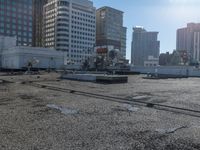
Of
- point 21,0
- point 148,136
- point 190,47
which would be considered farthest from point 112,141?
point 21,0

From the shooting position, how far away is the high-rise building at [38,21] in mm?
188875

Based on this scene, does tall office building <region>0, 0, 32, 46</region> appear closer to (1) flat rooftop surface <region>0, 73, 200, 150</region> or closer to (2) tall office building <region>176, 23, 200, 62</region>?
(2) tall office building <region>176, 23, 200, 62</region>

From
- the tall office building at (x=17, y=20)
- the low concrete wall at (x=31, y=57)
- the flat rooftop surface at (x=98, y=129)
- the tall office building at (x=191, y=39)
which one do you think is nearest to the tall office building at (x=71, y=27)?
the tall office building at (x=17, y=20)

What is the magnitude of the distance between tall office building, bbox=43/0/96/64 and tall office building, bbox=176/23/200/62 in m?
60.1

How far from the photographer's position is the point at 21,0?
166 meters

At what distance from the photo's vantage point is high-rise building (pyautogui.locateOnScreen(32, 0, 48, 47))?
188875 millimetres

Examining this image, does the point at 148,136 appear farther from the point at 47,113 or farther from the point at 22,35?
the point at 22,35

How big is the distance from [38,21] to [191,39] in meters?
112

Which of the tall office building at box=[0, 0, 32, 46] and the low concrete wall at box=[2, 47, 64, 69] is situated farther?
the tall office building at box=[0, 0, 32, 46]

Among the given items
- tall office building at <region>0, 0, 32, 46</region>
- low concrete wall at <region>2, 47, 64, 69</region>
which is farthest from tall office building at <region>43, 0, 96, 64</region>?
A: low concrete wall at <region>2, 47, 64, 69</region>

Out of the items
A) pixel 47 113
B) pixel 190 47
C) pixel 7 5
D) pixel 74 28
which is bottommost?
pixel 47 113

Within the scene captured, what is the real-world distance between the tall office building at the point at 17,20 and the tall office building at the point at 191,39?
9935 cm

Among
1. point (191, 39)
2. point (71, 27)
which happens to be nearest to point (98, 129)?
point (191, 39)

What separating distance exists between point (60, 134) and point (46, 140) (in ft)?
2.16
